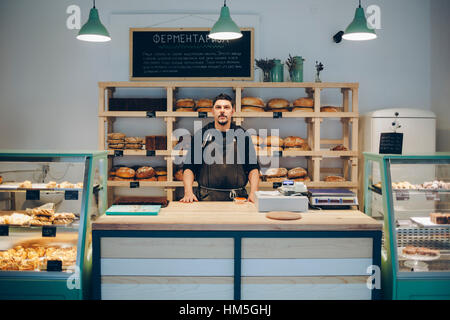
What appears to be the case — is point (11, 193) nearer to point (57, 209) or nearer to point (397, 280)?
point (57, 209)

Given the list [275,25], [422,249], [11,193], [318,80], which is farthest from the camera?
[275,25]

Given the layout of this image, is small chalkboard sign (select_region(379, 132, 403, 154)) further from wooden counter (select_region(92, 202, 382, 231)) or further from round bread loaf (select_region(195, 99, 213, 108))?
round bread loaf (select_region(195, 99, 213, 108))

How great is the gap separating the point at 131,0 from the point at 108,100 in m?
1.28

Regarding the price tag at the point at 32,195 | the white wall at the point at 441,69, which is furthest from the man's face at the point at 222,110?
the white wall at the point at 441,69

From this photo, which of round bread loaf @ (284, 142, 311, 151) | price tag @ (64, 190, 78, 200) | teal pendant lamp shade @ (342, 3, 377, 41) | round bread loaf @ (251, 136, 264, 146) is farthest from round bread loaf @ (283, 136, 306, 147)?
price tag @ (64, 190, 78, 200)

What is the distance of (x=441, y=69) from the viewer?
4.43 m

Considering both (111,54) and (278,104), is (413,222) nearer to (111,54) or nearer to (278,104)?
(278,104)

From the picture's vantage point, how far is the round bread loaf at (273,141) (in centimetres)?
427

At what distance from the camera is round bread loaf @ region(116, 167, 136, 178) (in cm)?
425

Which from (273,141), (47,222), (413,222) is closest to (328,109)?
(273,141)

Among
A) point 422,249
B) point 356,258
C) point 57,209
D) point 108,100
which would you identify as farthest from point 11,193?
point 422,249

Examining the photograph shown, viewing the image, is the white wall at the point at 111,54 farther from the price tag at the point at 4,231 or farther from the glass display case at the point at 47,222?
the price tag at the point at 4,231
